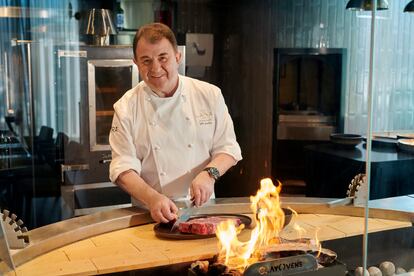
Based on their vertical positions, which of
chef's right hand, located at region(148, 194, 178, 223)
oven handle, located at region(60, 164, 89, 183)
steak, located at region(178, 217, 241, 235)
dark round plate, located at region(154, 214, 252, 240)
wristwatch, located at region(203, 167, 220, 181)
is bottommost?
oven handle, located at region(60, 164, 89, 183)

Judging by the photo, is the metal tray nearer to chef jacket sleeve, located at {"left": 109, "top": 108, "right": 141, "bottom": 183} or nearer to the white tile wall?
the white tile wall

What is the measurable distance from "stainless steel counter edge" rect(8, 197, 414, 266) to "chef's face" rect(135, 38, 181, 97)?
1.42ft

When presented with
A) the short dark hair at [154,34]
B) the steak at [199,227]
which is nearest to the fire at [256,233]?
the steak at [199,227]

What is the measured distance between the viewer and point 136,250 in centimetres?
137

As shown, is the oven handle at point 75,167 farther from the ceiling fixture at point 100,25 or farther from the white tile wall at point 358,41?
the white tile wall at point 358,41

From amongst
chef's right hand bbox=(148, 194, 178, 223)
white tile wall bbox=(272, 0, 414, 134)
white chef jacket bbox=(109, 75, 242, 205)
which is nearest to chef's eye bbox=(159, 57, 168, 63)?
white chef jacket bbox=(109, 75, 242, 205)

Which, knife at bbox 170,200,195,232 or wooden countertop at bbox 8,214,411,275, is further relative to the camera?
knife at bbox 170,200,195,232

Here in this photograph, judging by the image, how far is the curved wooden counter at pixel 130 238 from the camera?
127cm

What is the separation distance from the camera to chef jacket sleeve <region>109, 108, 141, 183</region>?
176 centimetres

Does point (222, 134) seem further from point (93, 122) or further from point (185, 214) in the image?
point (93, 122)

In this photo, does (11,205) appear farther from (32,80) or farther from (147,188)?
(147,188)

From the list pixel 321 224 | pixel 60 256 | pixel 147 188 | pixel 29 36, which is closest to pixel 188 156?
pixel 147 188

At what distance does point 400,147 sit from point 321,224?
7.31 ft

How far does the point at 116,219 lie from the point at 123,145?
1.03 feet
